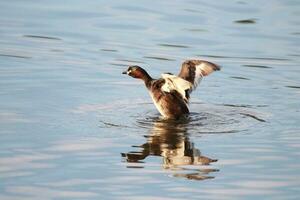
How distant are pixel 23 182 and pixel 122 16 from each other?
11417mm

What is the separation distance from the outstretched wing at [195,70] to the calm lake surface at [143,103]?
0.47 m

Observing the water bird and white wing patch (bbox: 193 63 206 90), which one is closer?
the water bird

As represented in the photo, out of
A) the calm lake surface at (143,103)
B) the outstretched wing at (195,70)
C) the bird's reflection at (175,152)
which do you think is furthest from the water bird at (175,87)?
the bird's reflection at (175,152)

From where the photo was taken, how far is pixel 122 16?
834 inches

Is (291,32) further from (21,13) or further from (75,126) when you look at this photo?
(75,126)

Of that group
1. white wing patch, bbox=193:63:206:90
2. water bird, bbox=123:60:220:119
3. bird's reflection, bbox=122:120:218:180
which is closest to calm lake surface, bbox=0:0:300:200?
bird's reflection, bbox=122:120:218:180

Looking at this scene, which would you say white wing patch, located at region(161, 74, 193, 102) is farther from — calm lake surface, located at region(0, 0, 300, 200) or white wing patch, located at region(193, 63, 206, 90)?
calm lake surface, located at region(0, 0, 300, 200)

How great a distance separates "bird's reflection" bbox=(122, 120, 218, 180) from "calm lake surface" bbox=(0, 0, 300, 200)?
2 cm

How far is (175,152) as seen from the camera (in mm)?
11703

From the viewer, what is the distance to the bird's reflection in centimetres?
1077

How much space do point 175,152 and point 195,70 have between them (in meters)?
2.96

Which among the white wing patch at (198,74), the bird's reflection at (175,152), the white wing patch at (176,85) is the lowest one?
the bird's reflection at (175,152)

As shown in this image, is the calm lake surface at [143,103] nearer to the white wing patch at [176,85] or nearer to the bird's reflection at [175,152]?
the bird's reflection at [175,152]

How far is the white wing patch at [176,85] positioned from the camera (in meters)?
13.4
